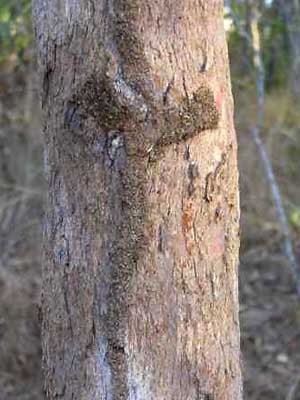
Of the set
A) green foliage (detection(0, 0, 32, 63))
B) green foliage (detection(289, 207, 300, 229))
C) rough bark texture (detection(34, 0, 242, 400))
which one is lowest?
green foliage (detection(289, 207, 300, 229))

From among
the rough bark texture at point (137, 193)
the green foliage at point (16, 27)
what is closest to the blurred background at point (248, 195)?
the green foliage at point (16, 27)

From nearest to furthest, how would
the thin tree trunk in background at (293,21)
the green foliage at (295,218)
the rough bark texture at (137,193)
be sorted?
1. the rough bark texture at (137,193)
2. the thin tree trunk in background at (293,21)
3. the green foliage at (295,218)

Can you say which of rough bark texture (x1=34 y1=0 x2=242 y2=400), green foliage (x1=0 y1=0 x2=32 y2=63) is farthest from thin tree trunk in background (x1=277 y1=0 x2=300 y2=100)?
rough bark texture (x1=34 y1=0 x2=242 y2=400)

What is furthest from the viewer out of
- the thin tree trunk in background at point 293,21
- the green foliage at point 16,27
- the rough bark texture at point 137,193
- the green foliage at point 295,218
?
the green foliage at point 295,218

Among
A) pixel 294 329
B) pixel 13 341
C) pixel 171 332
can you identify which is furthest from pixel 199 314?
pixel 294 329

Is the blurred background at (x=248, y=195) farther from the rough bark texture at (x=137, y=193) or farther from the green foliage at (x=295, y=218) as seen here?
the rough bark texture at (x=137, y=193)

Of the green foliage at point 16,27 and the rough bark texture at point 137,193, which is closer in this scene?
the rough bark texture at point 137,193

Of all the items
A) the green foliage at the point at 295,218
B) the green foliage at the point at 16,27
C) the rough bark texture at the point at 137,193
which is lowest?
the green foliage at the point at 295,218

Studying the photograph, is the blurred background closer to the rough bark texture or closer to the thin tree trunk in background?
the thin tree trunk in background

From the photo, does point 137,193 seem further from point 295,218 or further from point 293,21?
point 295,218
